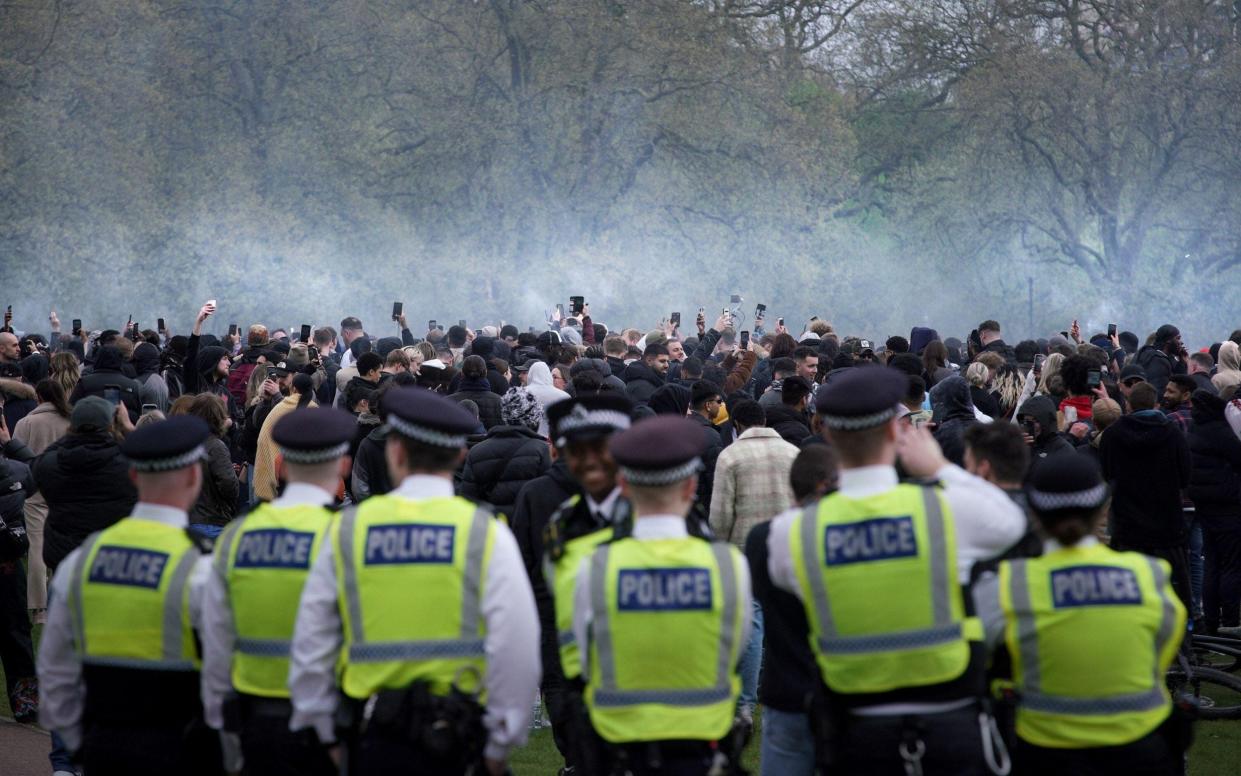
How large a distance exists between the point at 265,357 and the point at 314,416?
21.8 ft

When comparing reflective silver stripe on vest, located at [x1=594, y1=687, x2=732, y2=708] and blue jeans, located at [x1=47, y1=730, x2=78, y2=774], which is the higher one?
reflective silver stripe on vest, located at [x1=594, y1=687, x2=732, y2=708]

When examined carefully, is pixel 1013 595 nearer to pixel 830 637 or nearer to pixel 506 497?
pixel 830 637

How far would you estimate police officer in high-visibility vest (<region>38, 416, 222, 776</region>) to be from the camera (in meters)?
4.38

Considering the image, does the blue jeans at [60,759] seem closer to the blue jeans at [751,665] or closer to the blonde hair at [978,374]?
the blue jeans at [751,665]

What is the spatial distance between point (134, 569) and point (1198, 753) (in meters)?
5.49

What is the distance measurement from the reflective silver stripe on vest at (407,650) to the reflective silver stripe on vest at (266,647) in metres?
0.36

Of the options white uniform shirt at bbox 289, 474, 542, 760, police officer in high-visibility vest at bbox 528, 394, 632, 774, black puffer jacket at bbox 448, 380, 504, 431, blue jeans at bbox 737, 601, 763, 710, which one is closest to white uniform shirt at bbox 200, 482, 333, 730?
white uniform shirt at bbox 289, 474, 542, 760

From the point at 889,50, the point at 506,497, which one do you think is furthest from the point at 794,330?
the point at 506,497

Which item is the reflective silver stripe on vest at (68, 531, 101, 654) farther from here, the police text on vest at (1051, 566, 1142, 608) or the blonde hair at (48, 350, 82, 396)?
the blonde hair at (48, 350, 82, 396)

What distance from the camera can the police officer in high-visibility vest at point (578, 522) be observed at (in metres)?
4.22

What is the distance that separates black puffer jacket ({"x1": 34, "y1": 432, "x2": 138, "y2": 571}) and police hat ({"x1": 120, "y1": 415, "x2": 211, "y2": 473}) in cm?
284

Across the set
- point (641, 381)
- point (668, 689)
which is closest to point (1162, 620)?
point (668, 689)

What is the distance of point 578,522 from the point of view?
4.76 meters

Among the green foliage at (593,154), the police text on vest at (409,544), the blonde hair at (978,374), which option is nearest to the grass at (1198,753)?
the blonde hair at (978,374)
